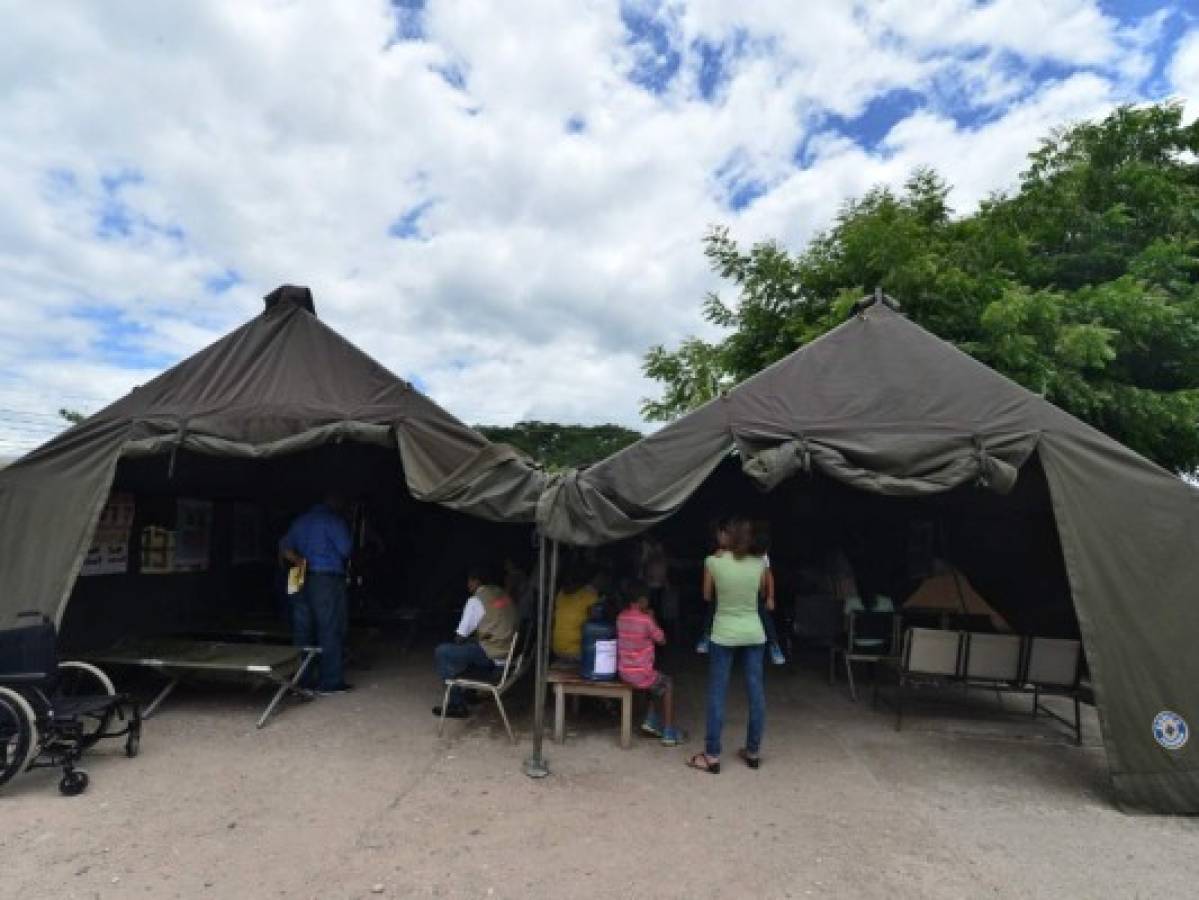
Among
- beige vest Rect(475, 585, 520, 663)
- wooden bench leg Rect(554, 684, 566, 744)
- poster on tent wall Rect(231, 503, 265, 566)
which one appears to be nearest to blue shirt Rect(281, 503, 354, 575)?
beige vest Rect(475, 585, 520, 663)

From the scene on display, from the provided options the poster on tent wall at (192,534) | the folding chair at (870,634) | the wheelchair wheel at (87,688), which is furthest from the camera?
the poster on tent wall at (192,534)

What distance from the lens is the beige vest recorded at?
575 cm

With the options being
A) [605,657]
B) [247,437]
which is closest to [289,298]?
[247,437]

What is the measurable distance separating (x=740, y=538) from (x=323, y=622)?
401cm

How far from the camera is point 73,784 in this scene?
4055mm

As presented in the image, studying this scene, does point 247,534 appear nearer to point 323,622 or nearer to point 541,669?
point 323,622

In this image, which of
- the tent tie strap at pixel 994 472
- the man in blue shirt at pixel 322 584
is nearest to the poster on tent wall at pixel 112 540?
the man in blue shirt at pixel 322 584

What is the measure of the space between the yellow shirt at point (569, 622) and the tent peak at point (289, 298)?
3789 millimetres

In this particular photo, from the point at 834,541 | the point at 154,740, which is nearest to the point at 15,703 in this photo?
the point at 154,740

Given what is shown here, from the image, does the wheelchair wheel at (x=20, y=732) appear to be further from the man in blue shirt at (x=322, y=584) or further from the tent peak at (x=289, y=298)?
the tent peak at (x=289, y=298)

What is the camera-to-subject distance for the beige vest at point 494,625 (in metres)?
5.75

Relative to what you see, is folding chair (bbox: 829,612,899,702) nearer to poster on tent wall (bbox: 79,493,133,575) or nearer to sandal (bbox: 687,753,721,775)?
sandal (bbox: 687,753,721,775)

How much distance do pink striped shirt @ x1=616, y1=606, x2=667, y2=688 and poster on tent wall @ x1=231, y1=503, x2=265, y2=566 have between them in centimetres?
624

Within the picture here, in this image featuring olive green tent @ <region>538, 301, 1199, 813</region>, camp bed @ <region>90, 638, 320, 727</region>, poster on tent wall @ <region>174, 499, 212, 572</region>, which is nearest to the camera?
olive green tent @ <region>538, 301, 1199, 813</region>
